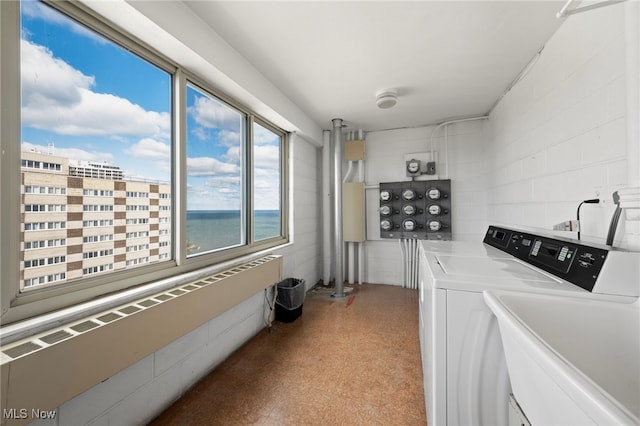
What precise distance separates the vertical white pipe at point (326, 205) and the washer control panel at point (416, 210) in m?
0.83

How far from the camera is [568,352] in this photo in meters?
0.69

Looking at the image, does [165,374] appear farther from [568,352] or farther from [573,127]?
[573,127]

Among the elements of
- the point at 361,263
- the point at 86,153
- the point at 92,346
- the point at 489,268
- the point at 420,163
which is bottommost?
the point at 361,263

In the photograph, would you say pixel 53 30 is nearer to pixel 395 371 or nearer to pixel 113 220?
pixel 113 220

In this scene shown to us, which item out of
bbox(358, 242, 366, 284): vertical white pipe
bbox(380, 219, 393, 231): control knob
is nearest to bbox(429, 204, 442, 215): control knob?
bbox(380, 219, 393, 231): control knob

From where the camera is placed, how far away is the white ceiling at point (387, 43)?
1.52 metres

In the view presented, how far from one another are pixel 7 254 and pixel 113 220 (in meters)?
0.43

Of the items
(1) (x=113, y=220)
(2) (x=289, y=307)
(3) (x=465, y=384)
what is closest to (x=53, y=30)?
(1) (x=113, y=220)

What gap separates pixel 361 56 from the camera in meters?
2.00

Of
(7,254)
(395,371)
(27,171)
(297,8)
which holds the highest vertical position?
(297,8)

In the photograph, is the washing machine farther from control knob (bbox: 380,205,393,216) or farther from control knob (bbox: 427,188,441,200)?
control knob (bbox: 380,205,393,216)

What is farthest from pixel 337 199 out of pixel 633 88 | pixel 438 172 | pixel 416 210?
pixel 633 88

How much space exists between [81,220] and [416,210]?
356 cm

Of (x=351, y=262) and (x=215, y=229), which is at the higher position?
(x=215, y=229)
